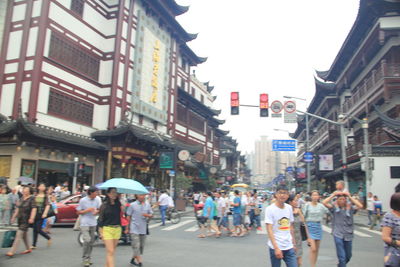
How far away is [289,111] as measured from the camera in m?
16.7

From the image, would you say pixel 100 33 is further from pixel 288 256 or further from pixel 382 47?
pixel 288 256

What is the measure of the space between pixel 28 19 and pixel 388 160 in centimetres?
2527

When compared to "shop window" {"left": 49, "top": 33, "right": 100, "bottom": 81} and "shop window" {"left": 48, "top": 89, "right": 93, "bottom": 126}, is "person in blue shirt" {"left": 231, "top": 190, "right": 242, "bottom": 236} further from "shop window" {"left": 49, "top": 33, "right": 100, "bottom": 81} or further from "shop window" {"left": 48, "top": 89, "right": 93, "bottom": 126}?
"shop window" {"left": 49, "top": 33, "right": 100, "bottom": 81}

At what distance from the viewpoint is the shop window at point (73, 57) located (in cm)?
2206

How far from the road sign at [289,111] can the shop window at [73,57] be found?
577 inches

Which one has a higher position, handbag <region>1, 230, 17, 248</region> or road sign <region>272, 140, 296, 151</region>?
road sign <region>272, 140, 296, 151</region>

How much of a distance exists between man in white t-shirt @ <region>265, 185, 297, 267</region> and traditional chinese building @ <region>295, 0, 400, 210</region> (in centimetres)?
1646

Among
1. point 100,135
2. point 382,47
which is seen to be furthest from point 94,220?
point 382,47

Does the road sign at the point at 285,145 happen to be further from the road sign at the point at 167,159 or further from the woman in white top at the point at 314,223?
the woman in white top at the point at 314,223

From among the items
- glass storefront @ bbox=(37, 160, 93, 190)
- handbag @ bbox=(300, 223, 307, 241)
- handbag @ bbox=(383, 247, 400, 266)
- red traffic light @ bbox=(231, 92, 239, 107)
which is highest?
red traffic light @ bbox=(231, 92, 239, 107)

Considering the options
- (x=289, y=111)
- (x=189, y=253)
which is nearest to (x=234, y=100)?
(x=289, y=111)

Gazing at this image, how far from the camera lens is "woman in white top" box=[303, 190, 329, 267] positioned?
7465mm

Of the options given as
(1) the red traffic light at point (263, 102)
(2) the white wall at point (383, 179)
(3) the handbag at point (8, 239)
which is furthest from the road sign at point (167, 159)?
(3) the handbag at point (8, 239)

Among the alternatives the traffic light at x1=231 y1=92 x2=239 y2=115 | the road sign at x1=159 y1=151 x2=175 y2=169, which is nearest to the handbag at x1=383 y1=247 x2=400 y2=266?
the traffic light at x1=231 y1=92 x2=239 y2=115
